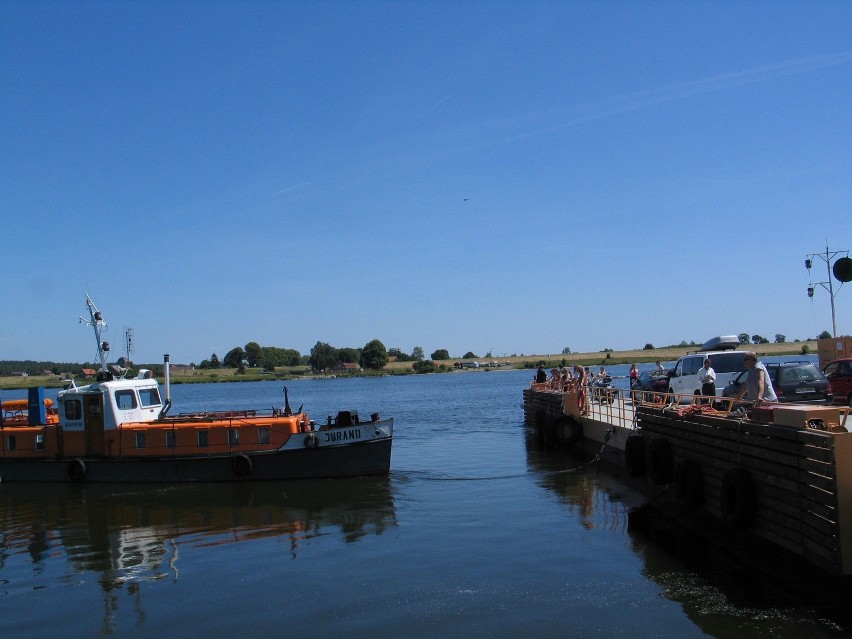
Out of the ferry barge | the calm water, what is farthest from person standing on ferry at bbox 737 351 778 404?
the calm water

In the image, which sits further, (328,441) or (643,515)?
(328,441)

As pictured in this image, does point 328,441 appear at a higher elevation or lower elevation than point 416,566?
higher

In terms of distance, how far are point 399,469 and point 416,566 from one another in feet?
38.1

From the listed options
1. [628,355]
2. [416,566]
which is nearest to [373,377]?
[628,355]

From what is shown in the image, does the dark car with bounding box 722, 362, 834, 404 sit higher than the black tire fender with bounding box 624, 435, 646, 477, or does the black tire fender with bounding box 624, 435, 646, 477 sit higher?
the dark car with bounding box 722, 362, 834, 404

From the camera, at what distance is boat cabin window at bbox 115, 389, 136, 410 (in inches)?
900

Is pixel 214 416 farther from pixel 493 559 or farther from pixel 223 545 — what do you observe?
pixel 493 559

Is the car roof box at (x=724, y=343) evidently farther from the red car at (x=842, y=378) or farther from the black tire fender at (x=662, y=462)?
the black tire fender at (x=662, y=462)

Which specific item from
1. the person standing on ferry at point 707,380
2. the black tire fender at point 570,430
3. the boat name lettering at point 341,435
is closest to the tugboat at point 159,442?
the boat name lettering at point 341,435

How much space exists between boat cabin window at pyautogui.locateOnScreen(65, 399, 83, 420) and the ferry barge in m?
15.7

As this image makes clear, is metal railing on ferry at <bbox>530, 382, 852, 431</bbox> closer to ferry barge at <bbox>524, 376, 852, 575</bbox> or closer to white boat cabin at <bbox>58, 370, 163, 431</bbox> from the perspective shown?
ferry barge at <bbox>524, 376, 852, 575</bbox>

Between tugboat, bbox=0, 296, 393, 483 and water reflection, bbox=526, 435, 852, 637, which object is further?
tugboat, bbox=0, 296, 393, 483

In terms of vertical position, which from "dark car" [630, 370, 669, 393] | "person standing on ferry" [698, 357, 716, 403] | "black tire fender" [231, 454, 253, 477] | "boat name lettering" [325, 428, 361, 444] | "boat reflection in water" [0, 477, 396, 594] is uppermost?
"person standing on ferry" [698, 357, 716, 403]

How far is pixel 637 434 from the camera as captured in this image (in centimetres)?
1869
